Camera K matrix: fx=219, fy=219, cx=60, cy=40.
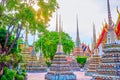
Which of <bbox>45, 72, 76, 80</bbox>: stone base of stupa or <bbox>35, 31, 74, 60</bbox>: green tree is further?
Result: <bbox>35, 31, 74, 60</bbox>: green tree

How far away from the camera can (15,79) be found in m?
11.7

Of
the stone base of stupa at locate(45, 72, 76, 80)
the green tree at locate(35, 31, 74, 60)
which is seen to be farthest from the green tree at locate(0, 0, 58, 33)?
the green tree at locate(35, 31, 74, 60)

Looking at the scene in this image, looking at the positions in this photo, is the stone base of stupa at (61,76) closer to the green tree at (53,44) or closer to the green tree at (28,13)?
the green tree at (28,13)

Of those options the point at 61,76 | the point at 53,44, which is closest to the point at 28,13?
the point at 61,76

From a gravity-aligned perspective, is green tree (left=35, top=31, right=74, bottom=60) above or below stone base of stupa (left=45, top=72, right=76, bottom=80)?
above

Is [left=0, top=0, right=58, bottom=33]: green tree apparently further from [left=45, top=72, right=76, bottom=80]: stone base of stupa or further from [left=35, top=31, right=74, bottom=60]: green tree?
[left=35, top=31, right=74, bottom=60]: green tree

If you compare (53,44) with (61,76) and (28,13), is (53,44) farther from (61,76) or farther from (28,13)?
(28,13)

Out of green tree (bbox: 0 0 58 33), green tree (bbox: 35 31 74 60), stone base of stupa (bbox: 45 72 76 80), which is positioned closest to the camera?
green tree (bbox: 0 0 58 33)

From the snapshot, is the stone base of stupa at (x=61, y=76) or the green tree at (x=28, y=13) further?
the stone base of stupa at (x=61, y=76)

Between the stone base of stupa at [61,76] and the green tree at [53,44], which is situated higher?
the green tree at [53,44]

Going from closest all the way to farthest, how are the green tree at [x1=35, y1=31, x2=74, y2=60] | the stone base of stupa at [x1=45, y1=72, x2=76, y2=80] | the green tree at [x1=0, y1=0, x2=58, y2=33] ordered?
the green tree at [x1=0, y1=0, x2=58, y2=33] → the stone base of stupa at [x1=45, y1=72, x2=76, y2=80] → the green tree at [x1=35, y1=31, x2=74, y2=60]


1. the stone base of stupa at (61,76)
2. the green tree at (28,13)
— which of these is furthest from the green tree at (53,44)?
the green tree at (28,13)

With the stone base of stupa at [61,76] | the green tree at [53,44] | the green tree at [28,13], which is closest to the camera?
the green tree at [28,13]

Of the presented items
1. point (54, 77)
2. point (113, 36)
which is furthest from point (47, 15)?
point (54, 77)
